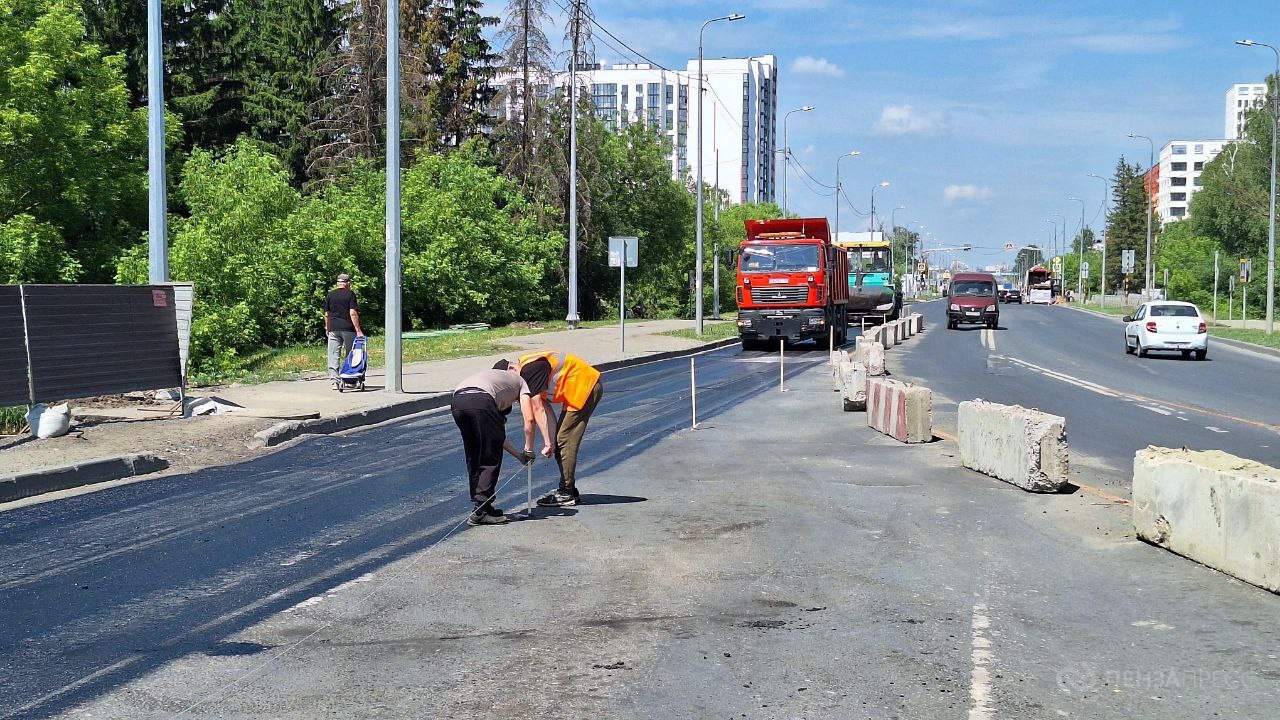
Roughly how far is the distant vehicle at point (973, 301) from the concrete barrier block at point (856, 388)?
3515cm

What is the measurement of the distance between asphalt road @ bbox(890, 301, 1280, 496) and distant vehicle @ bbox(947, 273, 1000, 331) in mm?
10193

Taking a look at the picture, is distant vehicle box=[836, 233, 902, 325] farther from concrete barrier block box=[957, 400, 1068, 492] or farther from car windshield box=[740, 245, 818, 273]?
concrete barrier block box=[957, 400, 1068, 492]

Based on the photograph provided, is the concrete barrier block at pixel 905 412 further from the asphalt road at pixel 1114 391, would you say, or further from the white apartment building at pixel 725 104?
the white apartment building at pixel 725 104

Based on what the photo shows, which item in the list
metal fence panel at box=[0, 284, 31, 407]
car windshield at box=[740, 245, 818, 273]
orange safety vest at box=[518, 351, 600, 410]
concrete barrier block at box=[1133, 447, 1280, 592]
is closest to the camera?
concrete barrier block at box=[1133, 447, 1280, 592]

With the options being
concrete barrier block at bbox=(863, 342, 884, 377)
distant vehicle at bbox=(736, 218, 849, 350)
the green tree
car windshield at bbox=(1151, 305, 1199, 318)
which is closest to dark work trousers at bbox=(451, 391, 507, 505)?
concrete barrier block at bbox=(863, 342, 884, 377)

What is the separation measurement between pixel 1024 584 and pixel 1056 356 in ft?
89.4

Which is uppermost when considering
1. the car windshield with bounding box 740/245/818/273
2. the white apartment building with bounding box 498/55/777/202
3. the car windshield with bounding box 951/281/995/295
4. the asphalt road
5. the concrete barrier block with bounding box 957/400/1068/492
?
the white apartment building with bounding box 498/55/777/202

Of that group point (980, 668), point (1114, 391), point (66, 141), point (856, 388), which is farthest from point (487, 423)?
point (66, 141)

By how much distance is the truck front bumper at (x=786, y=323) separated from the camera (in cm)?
3372

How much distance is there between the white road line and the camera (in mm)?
4699

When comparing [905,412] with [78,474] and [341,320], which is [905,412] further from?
[341,320]

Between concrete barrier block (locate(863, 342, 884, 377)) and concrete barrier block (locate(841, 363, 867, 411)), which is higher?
concrete barrier block (locate(863, 342, 884, 377))

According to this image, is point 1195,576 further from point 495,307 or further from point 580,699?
point 495,307

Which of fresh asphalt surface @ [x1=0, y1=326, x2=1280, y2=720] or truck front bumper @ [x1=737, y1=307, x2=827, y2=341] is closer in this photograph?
fresh asphalt surface @ [x1=0, y1=326, x2=1280, y2=720]
